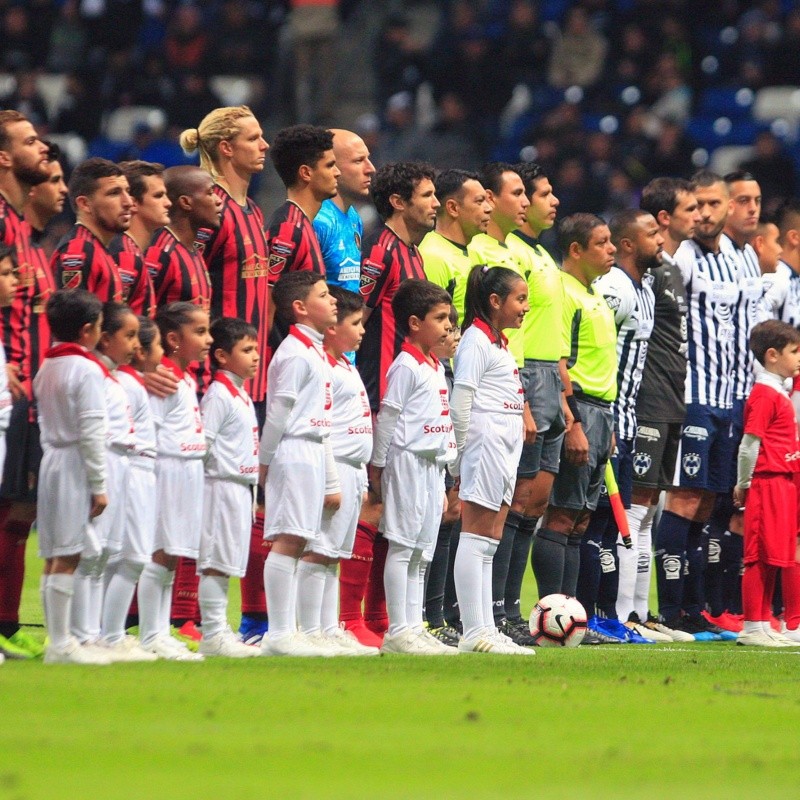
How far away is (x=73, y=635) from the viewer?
658cm

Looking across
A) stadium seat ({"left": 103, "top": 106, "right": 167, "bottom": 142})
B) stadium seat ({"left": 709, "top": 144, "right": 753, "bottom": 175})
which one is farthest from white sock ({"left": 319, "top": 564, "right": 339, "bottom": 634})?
stadium seat ({"left": 103, "top": 106, "right": 167, "bottom": 142})

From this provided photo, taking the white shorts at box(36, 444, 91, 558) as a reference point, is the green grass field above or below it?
below

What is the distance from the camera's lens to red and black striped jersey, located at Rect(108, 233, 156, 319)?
7.26 m

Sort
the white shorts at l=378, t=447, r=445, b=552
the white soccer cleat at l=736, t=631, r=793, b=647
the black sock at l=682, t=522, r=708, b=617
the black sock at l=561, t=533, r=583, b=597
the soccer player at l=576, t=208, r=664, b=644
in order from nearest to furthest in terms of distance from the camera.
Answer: the white shorts at l=378, t=447, r=445, b=552
the white soccer cleat at l=736, t=631, r=793, b=647
the black sock at l=561, t=533, r=583, b=597
the soccer player at l=576, t=208, r=664, b=644
the black sock at l=682, t=522, r=708, b=617

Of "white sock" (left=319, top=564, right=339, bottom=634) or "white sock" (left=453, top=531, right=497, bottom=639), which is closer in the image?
"white sock" (left=319, top=564, right=339, bottom=634)

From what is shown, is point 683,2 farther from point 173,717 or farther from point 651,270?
point 173,717

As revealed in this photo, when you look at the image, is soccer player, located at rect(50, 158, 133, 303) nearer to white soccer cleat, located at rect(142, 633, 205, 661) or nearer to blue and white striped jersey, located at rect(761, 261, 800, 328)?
white soccer cleat, located at rect(142, 633, 205, 661)

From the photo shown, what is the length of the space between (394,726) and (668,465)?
16.6 feet

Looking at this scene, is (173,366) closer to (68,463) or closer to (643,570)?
(68,463)

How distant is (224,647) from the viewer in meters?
7.05

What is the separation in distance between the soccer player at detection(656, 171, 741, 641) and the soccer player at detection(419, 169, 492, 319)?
1.79 meters

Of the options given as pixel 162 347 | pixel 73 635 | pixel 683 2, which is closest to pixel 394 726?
pixel 73 635

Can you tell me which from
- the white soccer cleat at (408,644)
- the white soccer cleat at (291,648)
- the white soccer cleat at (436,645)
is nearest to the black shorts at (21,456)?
the white soccer cleat at (291,648)

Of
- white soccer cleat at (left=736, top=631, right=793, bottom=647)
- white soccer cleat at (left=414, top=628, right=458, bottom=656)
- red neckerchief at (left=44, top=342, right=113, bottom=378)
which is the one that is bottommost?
white soccer cleat at (left=736, top=631, right=793, bottom=647)
